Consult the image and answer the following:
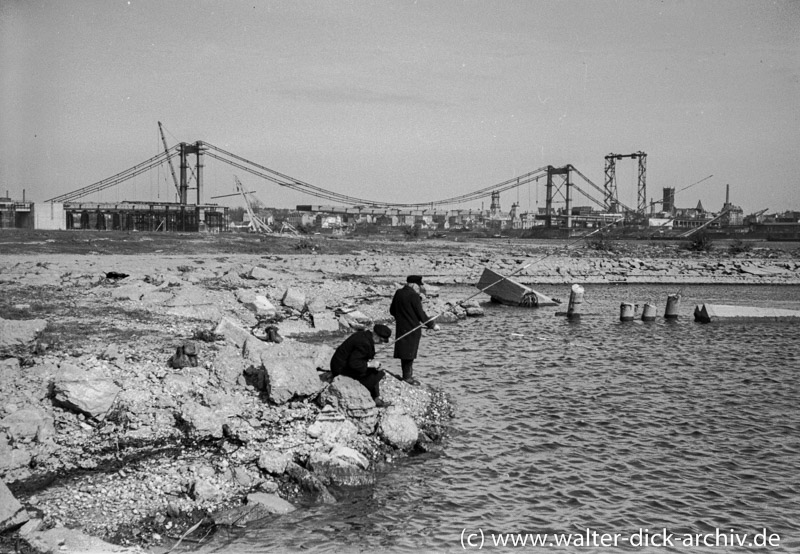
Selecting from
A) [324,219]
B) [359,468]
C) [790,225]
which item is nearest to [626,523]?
[359,468]

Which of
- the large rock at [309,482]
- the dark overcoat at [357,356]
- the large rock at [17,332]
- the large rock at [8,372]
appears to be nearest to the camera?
the large rock at [309,482]

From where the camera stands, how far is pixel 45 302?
51.3ft

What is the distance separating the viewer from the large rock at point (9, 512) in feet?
19.6

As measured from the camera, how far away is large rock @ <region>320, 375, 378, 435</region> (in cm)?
965

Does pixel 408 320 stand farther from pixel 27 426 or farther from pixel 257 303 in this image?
pixel 257 303

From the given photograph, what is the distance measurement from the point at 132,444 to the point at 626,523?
6.09 meters

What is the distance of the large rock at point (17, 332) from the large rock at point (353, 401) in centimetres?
548

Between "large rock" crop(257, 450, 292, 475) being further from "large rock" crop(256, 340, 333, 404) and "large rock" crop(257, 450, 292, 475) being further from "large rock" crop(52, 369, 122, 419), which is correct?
"large rock" crop(52, 369, 122, 419)

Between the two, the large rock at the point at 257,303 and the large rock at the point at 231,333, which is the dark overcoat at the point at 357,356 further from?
the large rock at the point at 257,303

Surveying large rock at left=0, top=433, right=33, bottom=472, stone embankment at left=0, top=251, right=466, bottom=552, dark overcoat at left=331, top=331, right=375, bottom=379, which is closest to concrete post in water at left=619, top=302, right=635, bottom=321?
stone embankment at left=0, top=251, right=466, bottom=552

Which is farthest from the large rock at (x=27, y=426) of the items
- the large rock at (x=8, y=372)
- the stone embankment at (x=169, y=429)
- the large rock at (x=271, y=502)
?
the large rock at (x=271, y=502)

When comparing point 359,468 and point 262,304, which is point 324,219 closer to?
point 262,304

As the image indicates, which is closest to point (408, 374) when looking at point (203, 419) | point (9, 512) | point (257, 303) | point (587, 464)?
point (587, 464)

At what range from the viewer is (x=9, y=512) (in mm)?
6039
